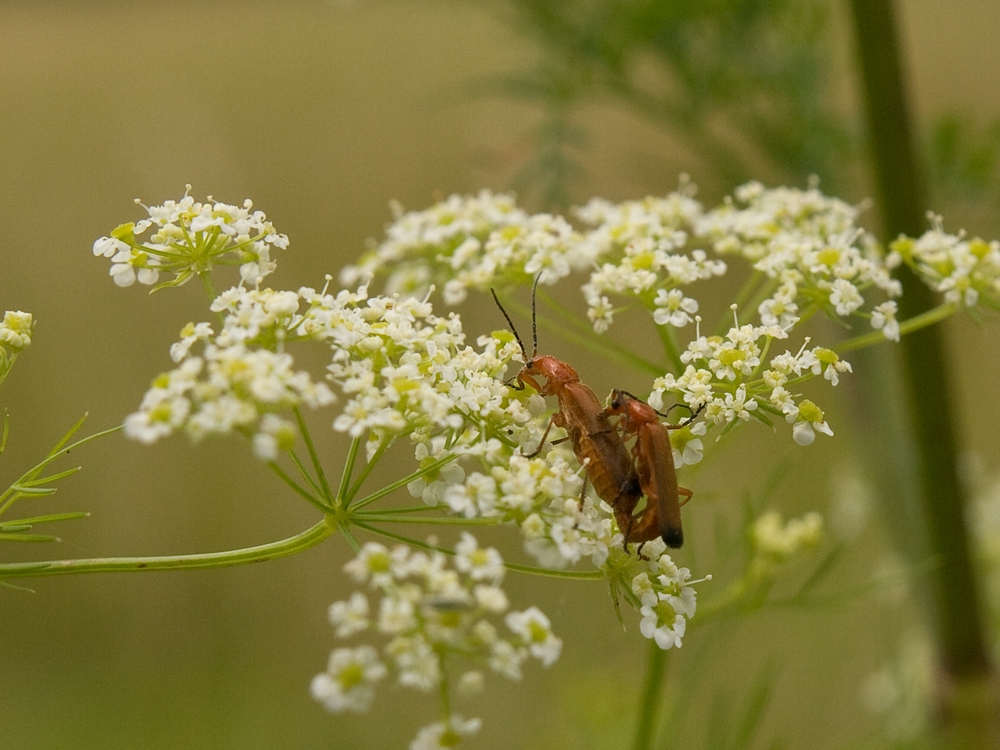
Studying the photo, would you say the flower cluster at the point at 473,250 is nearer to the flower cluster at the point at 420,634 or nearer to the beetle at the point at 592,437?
the beetle at the point at 592,437

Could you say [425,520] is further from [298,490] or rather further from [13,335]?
[13,335]

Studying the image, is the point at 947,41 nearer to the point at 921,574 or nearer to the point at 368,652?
the point at 921,574

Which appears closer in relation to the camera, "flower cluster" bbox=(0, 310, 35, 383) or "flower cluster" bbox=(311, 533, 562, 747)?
"flower cluster" bbox=(311, 533, 562, 747)

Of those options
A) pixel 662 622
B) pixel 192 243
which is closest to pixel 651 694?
pixel 662 622

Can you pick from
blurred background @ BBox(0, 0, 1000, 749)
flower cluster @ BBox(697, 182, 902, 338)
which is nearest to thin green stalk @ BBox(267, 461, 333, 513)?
flower cluster @ BBox(697, 182, 902, 338)

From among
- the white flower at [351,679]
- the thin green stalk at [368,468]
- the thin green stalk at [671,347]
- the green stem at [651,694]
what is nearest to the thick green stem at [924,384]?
the thin green stalk at [671,347]

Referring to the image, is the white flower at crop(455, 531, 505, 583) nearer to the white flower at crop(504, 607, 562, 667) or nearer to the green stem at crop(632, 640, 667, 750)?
the white flower at crop(504, 607, 562, 667)
